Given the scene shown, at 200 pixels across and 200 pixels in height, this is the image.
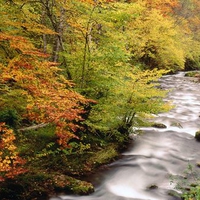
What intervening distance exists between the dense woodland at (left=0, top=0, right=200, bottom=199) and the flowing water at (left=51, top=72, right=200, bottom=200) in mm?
565

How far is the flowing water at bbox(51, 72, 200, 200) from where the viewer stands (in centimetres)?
827

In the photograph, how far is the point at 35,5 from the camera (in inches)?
460

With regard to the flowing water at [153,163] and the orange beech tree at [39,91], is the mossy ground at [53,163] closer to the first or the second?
the flowing water at [153,163]

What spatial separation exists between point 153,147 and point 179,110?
690 centimetres

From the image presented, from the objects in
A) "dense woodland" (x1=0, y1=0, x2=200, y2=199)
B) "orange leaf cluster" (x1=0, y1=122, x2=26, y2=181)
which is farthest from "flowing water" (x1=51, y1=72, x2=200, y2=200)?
"orange leaf cluster" (x1=0, y1=122, x2=26, y2=181)

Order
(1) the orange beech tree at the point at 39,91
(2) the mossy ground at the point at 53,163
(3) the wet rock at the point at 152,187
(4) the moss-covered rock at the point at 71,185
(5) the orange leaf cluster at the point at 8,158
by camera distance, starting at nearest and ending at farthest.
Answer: (5) the orange leaf cluster at the point at 8,158 → (1) the orange beech tree at the point at 39,91 → (2) the mossy ground at the point at 53,163 → (4) the moss-covered rock at the point at 71,185 → (3) the wet rock at the point at 152,187

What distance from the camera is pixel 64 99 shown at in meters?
6.70

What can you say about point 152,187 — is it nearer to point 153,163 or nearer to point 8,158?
point 153,163

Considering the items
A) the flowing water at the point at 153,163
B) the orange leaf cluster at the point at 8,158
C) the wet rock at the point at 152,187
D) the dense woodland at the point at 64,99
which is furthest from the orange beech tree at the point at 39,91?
the wet rock at the point at 152,187

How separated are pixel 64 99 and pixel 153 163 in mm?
5205

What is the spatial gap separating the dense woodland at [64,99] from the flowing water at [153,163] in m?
0.57

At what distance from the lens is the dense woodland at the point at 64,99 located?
22.0 feet

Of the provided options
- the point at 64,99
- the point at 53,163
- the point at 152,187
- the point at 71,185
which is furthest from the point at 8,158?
the point at 152,187

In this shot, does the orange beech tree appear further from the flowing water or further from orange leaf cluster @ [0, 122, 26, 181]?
the flowing water
